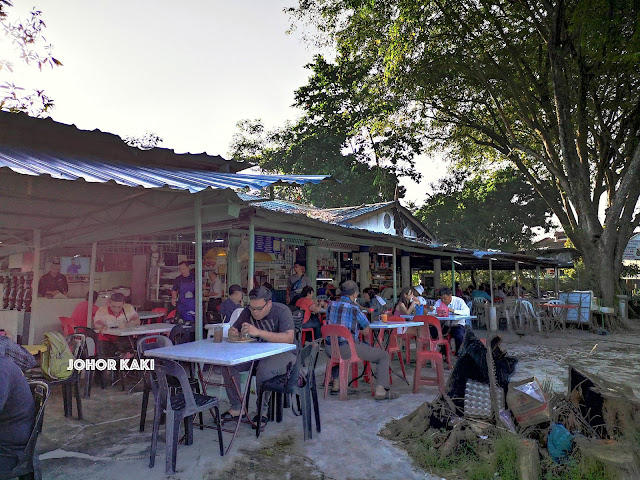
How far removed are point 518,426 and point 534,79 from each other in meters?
12.9

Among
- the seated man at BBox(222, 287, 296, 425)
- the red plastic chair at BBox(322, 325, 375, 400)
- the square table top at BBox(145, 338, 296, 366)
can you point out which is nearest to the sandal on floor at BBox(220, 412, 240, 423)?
the seated man at BBox(222, 287, 296, 425)

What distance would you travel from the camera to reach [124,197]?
526cm

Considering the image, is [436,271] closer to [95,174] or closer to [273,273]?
[273,273]

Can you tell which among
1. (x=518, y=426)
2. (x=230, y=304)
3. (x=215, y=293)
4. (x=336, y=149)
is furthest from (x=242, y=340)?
(x=336, y=149)

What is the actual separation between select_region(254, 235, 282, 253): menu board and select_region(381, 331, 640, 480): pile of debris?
5706 millimetres

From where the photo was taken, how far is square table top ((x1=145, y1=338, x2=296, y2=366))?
3434 mm

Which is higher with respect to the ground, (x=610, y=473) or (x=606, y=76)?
(x=606, y=76)

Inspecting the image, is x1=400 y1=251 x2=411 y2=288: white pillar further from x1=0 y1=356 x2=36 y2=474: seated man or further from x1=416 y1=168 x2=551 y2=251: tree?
x1=0 y1=356 x2=36 y2=474: seated man

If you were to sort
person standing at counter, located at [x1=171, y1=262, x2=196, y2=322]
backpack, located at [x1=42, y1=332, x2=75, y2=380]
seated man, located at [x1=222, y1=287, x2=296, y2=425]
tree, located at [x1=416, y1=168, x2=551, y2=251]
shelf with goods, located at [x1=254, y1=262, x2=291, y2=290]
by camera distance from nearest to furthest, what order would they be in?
backpack, located at [x1=42, y1=332, x2=75, y2=380] < seated man, located at [x1=222, y1=287, x2=296, y2=425] < person standing at counter, located at [x1=171, y1=262, x2=196, y2=322] < shelf with goods, located at [x1=254, y1=262, x2=291, y2=290] < tree, located at [x1=416, y1=168, x2=551, y2=251]

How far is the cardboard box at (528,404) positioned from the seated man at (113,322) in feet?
15.1

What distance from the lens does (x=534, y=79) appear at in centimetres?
1368

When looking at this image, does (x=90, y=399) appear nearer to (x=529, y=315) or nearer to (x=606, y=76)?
(x=529, y=315)

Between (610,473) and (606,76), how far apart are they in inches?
551

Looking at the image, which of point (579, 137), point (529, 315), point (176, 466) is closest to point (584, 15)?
point (579, 137)
